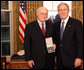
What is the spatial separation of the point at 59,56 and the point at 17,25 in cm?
191

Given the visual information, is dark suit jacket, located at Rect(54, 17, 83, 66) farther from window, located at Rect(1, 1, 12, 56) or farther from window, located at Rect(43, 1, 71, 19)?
window, located at Rect(1, 1, 12, 56)

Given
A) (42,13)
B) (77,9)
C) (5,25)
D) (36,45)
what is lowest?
(36,45)

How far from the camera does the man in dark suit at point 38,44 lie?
2604 mm

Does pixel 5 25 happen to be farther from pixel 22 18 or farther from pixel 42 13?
pixel 42 13

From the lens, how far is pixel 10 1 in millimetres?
4230

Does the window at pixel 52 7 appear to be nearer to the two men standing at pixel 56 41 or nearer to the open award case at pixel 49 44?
the two men standing at pixel 56 41

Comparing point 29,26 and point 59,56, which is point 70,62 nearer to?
point 59,56

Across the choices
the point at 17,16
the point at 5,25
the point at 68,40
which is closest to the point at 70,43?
the point at 68,40

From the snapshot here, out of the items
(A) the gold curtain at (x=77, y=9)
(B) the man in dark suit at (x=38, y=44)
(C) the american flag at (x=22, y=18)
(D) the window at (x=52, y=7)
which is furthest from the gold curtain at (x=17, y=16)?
(B) the man in dark suit at (x=38, y=44)

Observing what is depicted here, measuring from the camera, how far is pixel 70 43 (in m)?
2.55

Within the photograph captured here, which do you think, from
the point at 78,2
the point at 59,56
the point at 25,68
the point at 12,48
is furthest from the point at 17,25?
the point at 59,56

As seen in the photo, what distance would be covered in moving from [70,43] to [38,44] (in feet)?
1.59

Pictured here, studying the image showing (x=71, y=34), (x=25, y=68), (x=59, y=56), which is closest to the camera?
(x=71, y=34)

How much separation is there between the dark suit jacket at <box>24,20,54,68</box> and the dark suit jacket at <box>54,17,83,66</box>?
0.53 ft
